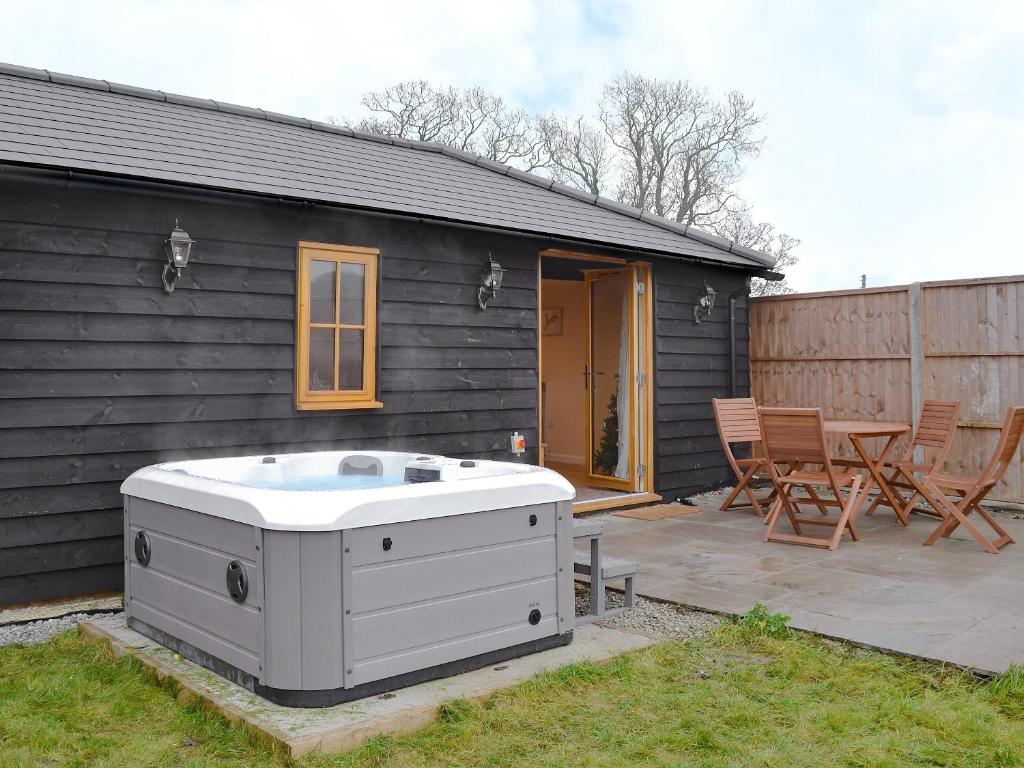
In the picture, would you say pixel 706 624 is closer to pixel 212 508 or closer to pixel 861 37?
pixel 212 508

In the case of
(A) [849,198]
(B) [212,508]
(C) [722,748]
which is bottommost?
(C) [722,748]

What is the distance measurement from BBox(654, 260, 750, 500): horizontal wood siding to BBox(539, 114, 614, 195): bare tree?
9.77 meters

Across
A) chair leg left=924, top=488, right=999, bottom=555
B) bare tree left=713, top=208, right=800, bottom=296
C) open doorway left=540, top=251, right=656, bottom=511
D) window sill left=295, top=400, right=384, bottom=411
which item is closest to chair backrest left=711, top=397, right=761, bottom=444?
open doorway left=540, top=251, right=656, bottom=511

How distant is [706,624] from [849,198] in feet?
49.5

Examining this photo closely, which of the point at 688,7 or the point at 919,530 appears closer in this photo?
the point at 919,530

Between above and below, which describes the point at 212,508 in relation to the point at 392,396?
below

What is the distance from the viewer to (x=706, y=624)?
145 inches

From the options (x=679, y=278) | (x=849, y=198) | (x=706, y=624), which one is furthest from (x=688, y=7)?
(x=706, y=624)

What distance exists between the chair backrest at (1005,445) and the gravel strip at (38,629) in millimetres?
4791

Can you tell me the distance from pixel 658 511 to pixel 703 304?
6.11ft

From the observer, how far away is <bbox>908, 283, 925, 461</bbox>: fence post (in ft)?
22.9

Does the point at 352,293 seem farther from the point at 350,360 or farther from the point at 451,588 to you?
the point at 451,588

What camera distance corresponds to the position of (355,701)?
269 centimetres

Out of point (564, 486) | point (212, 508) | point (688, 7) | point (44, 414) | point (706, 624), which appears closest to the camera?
point (212, 508)
